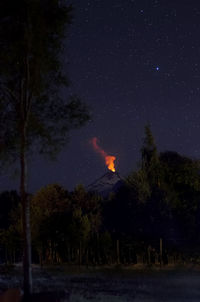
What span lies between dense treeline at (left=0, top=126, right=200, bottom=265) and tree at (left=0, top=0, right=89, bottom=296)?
19208mm

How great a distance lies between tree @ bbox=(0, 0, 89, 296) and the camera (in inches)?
601

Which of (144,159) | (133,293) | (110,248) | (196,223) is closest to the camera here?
(133,293)

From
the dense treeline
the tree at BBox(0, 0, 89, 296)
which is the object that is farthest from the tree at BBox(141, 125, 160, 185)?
the tree at BBox(0, 0, 89, 296)

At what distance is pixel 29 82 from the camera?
16.1 m

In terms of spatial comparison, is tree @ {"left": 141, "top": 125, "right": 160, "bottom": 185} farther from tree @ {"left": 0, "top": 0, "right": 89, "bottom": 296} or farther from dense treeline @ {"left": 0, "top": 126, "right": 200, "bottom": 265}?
tree @ {"left": 0, "top": 0, "right": 89, "bottom": 296}

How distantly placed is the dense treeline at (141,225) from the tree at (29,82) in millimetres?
19208

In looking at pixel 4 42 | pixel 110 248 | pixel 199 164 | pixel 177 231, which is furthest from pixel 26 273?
pixel 177 231

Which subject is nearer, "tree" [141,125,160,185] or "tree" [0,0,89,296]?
"tree" [0,0,89,296]

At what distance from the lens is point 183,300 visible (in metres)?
16.6

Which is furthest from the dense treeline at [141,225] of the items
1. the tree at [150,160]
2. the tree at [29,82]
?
the tree at [29,82]

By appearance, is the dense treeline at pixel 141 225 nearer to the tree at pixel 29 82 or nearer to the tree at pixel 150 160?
the tree at pixel 150 160

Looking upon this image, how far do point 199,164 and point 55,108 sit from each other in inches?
933

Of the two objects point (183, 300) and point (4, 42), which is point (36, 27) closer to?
point (4, 42)

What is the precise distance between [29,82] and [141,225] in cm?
3395
